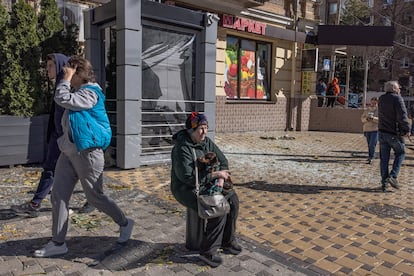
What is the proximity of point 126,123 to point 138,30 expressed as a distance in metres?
1.70

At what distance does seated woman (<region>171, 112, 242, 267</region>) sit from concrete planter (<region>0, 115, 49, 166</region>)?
4461 mm

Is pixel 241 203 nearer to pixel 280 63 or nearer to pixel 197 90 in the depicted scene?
pixel 197 90

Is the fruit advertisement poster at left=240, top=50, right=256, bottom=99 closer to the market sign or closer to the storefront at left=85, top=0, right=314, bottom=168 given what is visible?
the market sign

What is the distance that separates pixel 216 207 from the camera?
120 inches

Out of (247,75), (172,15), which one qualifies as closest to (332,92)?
(247,75)

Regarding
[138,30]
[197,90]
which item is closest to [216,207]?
[138,30]

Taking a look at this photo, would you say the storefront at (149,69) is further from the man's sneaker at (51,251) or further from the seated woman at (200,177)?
the seated woman at (200,177)

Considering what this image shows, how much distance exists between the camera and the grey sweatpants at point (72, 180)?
10.5 feet

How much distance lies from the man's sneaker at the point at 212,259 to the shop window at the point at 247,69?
34.1 ft

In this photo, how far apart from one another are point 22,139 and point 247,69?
30.5ft

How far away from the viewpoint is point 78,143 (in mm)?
3076

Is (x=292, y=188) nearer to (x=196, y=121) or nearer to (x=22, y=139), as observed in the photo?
(x=196, y=121)

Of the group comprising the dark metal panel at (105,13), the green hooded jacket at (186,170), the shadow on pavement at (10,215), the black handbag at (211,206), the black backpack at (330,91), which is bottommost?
the shadow on pavement at (10,215)

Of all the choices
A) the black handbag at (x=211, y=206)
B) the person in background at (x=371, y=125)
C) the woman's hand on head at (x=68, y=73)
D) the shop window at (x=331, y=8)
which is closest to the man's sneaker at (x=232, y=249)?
the black handbag at (x=211, y=206)
